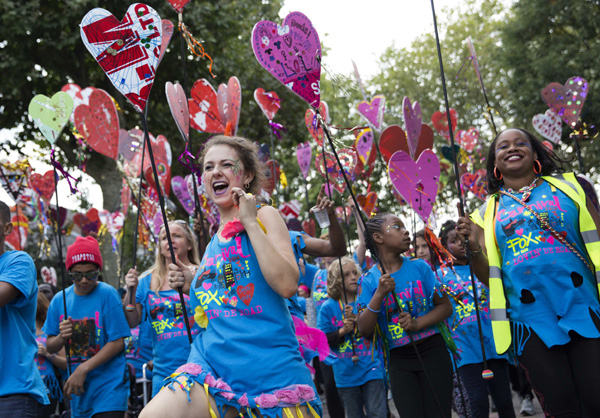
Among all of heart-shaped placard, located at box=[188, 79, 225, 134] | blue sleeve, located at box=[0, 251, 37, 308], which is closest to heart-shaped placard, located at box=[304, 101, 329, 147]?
heart-shaped placard, located at box=[188, 79, 225, 134]

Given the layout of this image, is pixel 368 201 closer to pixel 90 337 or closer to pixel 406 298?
pixel 406 298

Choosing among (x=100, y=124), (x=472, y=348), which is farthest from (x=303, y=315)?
(x=100, y=124)

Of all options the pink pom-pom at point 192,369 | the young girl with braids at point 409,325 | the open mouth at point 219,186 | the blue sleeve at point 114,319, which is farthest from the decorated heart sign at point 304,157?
the pink pom-pom at point 192,369

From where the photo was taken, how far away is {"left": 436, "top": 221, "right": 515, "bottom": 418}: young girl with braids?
5.47 m

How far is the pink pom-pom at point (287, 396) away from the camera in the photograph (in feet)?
8.93

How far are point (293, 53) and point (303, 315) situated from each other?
6.55 ft

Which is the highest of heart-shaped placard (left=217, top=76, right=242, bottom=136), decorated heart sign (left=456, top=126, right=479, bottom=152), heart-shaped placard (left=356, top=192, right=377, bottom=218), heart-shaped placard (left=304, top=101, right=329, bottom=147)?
decorated heart sign (left=456, top=126, right=479, bottom=152)

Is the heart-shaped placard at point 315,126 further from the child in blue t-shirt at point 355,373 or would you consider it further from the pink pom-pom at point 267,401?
the pink pom-pom at point 267,401

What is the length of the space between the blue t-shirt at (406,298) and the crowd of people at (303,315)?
0.4 inches

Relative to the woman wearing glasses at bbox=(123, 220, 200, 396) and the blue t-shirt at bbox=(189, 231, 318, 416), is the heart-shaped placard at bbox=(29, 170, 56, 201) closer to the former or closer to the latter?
the woman wearing glasses at bbox=(123, 220, 200, 396)

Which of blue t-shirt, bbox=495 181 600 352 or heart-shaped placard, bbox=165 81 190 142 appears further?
heart-shaped placard, bbox=165 81 190 142

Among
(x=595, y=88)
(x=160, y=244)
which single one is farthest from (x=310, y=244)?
(x=595, y=88)

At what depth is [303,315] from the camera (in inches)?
154

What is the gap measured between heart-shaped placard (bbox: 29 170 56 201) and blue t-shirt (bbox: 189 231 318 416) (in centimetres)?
859
